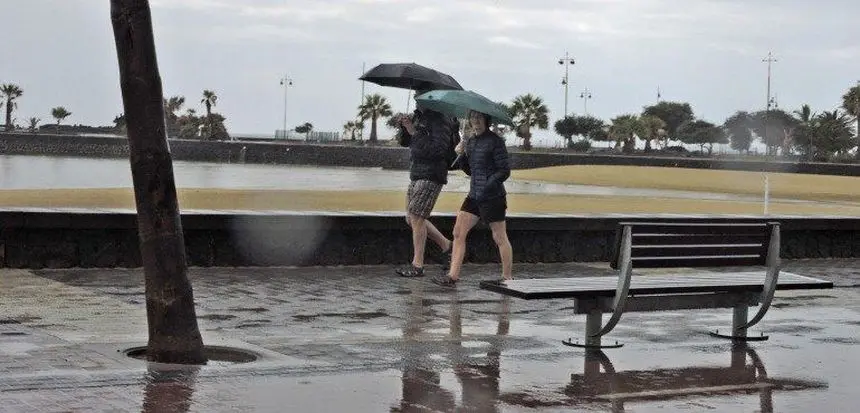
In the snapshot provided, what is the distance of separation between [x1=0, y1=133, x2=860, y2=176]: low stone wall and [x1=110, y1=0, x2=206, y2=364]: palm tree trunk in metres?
80.3

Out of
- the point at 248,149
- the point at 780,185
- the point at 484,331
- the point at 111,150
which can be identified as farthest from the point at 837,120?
the point at 484,331

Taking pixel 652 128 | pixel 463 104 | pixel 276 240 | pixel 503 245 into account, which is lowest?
pixel 276 240

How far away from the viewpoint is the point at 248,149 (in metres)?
132

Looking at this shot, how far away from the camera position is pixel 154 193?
8555mm

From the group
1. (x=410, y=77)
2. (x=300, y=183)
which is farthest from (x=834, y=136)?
(x=410, y=77)

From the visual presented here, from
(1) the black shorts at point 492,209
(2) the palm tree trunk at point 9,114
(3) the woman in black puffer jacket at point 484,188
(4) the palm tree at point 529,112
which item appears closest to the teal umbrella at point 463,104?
(3) the woman in black puffer jacket at point 484,188

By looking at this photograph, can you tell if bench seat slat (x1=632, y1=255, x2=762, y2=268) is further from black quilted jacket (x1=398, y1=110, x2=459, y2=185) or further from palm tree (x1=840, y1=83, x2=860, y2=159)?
palm tree (x1=840, y1=83, x2=860, y2=159)

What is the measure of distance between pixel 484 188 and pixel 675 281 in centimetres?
321

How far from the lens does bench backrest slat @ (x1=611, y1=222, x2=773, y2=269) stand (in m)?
9.60

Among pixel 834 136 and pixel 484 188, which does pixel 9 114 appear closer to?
pixel 834 136

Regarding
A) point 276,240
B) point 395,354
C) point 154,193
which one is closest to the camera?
point 154,193

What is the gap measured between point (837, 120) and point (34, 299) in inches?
5460

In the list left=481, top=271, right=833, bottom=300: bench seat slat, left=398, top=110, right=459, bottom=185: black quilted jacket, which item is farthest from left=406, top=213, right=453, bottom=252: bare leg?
left=481, top=271, right=833, bottom=300: bench seat slat

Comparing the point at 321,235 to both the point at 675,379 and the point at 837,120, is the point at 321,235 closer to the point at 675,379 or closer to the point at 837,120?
the point at 675,379
